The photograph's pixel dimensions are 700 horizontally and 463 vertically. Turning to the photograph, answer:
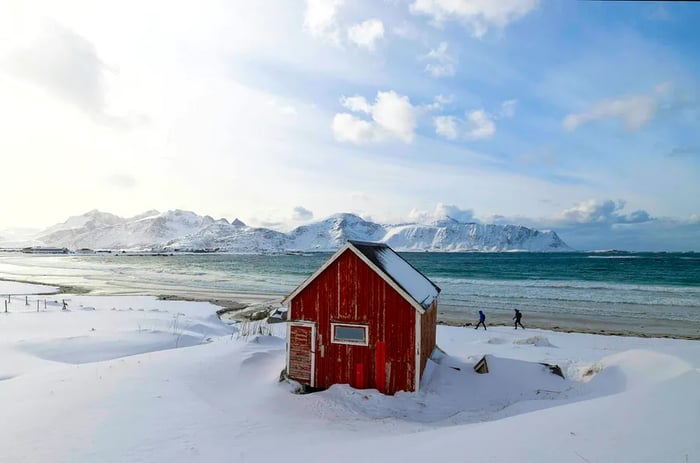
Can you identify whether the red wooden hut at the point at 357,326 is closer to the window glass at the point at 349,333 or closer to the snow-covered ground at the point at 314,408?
the window glass at the point at 349,333

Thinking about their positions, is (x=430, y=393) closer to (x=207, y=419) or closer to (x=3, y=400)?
(x=207, y=419)

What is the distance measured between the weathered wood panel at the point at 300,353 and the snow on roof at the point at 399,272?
3382mm

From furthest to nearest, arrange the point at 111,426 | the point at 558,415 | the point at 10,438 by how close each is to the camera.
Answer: the point at 111,426 → the point at 10,438 → the point at 558,415

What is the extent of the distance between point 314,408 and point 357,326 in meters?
3.05

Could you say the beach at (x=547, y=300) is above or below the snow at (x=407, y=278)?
below

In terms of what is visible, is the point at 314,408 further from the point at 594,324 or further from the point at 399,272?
the point at 594,324

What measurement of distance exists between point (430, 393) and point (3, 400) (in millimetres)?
12827

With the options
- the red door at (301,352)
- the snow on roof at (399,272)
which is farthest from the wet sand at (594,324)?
the red door at (301,352)

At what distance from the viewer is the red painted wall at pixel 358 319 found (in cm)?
1480

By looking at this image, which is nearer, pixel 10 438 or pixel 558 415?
pixel 558 415

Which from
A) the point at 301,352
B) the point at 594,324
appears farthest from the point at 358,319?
the point at 594,324

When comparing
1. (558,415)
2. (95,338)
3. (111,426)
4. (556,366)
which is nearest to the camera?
(558,415)

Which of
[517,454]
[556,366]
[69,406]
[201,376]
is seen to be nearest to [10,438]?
[69,406]

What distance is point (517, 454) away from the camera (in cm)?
733
